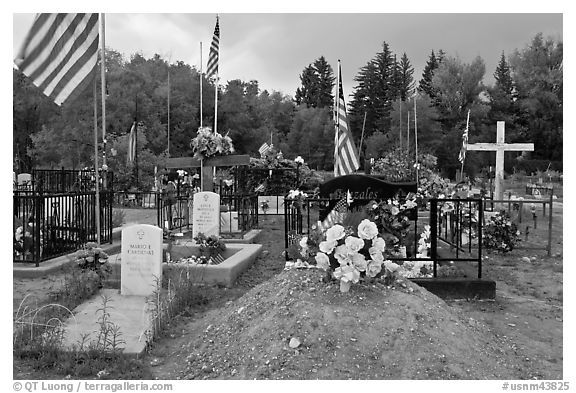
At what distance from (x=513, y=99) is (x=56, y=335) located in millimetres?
60792

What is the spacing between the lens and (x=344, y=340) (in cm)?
482

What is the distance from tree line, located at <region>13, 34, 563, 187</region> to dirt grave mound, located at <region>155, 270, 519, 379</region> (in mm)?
29347

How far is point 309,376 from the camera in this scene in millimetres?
4484

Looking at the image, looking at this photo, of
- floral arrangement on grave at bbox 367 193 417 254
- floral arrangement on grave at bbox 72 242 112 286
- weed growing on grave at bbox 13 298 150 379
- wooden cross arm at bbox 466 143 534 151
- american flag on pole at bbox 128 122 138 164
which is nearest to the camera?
weed growing on grave at bbox 13 298 150 379

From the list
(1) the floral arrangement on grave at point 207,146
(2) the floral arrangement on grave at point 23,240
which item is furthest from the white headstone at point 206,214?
(2) the floral arrangement on grave at point 23,240

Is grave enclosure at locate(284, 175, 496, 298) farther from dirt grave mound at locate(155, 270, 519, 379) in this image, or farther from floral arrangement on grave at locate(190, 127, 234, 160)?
floral arrangement on grave at locate(190, 127, 234, 160)

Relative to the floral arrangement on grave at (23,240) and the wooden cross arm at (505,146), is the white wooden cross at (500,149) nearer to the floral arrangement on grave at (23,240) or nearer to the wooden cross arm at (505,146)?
the wooden cross arm at (505,146)

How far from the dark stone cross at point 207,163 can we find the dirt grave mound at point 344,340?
7.42 m

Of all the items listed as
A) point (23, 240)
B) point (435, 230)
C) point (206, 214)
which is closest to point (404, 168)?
point (206, 214)

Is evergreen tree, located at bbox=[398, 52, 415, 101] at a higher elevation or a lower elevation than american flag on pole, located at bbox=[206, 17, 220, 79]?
higher

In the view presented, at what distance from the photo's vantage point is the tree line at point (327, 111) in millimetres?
37719

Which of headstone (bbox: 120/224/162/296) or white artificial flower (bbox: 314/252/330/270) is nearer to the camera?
white artificial flower (bbox: 314/252/330/270)

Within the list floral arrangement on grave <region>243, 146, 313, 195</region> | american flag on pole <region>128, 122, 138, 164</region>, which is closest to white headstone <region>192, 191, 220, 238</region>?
floral arrangement on grave <region>243, 146, 313, 195</region>

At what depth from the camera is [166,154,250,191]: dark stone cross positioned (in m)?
13.0
